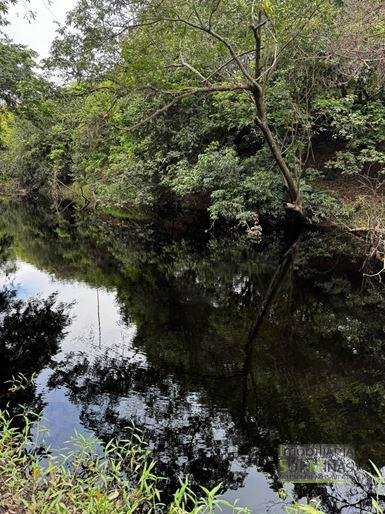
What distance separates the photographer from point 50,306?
10.2 metres

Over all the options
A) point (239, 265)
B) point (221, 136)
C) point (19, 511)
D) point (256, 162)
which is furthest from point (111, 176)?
point (19, 511)

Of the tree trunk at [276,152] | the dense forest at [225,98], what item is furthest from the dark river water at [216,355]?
the dense forest at [225,98]

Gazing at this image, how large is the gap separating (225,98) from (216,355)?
1144 centimetres

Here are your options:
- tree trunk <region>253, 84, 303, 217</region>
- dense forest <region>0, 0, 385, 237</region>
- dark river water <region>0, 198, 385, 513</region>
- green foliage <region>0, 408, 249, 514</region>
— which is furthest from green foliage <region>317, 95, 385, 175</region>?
green foliage <region>0, 408, 249, 514</region>

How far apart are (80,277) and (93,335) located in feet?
16.2

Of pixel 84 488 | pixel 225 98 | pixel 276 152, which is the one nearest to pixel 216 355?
pixel 84 488

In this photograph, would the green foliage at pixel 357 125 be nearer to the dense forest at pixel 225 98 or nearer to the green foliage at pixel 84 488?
the dense forest at pixel 225 98

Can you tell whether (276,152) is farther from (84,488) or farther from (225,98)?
(84,488)

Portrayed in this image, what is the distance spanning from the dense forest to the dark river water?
107 inches

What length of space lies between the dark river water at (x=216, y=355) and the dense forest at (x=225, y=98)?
2.73m

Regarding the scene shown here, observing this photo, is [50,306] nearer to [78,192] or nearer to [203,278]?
[203,278]

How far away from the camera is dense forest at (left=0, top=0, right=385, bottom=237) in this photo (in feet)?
35.7

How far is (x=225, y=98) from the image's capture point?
603 inches

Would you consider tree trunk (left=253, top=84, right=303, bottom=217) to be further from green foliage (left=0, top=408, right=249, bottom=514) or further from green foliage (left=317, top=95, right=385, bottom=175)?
green foliage (left=0, top=408, right=249, bottom=514)
